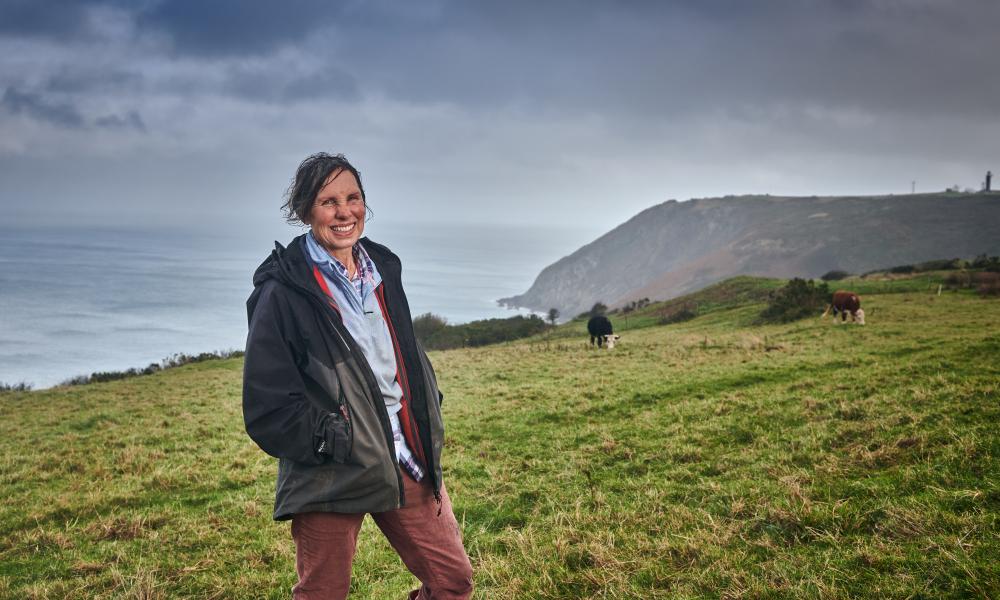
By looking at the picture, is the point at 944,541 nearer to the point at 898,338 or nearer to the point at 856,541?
the point at 856,541

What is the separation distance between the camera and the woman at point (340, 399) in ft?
8.82

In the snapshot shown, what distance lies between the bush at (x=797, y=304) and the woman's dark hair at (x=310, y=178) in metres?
27.2

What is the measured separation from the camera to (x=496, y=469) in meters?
8.09

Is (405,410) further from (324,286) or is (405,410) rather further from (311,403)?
(324,286)

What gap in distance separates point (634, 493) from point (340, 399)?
15.0 feet

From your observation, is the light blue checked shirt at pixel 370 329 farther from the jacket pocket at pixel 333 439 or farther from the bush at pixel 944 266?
the bush at pixel 944 266

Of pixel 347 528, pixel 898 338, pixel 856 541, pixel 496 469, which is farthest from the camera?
pixel 898 338

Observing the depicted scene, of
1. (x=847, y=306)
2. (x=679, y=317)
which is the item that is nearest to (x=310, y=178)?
(x=847, y=306)

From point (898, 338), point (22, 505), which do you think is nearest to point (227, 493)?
point (22, 505)

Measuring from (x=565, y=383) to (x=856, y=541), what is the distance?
35.2 ft

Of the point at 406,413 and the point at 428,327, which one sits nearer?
the point at 406,413

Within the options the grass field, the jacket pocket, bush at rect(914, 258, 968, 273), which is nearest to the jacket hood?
the jacket pocket

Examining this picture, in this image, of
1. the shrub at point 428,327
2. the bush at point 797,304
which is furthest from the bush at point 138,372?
the bush at point 797,304

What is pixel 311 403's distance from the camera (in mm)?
2730
